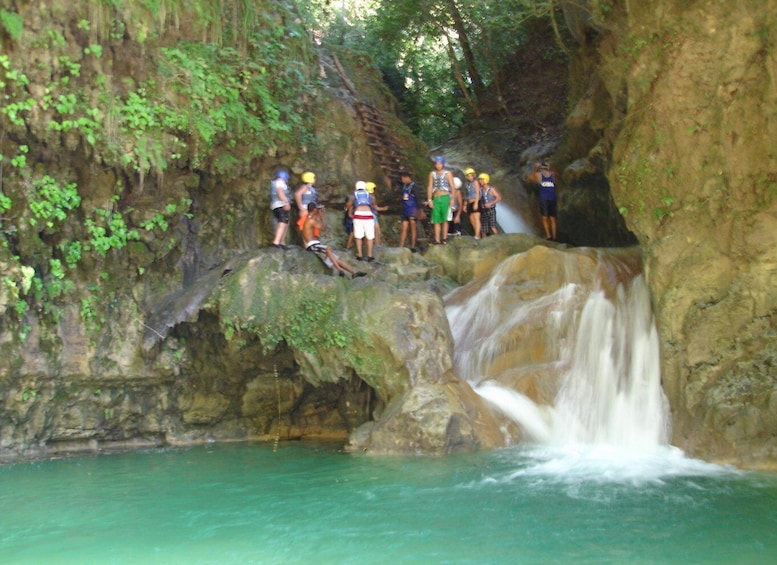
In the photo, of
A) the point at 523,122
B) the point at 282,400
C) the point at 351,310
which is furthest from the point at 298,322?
the point at 523,122

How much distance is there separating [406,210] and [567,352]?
4.92 metres

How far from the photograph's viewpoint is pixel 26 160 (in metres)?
10.3

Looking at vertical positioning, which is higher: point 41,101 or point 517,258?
point 41,101

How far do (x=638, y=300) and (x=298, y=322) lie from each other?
15.3 ft

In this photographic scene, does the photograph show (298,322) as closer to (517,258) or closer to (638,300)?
(517,258)

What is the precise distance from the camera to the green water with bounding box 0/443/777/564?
590cm

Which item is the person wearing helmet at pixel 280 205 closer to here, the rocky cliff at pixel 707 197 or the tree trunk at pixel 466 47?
the rocky cliff at pixel 707 197

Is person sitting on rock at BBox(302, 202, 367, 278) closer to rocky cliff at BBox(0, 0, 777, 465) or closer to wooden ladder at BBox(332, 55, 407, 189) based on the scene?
rocky cliff at BBox(0, 0, 777, 465)

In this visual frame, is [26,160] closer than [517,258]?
Yes

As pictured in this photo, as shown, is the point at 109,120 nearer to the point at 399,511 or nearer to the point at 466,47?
the point at 399,511

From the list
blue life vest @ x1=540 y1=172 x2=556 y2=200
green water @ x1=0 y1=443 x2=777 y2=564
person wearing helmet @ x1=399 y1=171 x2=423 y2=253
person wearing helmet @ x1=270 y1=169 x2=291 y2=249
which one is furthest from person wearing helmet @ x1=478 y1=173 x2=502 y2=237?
green water @ x1=0 y1=443 x2=777 y2=564

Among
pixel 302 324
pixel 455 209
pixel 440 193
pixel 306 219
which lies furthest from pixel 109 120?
pixel 455 209

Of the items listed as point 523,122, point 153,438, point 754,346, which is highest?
point 523,122

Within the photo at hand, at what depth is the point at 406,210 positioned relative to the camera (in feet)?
47.5
